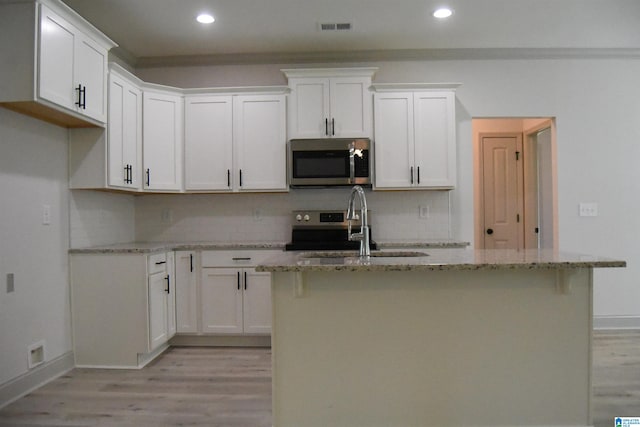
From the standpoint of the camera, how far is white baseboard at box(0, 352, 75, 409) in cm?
248

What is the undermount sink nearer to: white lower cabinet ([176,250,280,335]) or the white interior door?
white lower cabinet ([176,250,280,335])

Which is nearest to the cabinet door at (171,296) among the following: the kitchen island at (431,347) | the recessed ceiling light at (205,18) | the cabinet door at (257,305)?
the cabinet door at (257,305)

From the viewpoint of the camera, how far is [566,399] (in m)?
1.96

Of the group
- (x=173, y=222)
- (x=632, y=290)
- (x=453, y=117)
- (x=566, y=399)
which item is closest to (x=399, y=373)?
(x=566, y=399)

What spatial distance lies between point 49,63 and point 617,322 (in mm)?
5154

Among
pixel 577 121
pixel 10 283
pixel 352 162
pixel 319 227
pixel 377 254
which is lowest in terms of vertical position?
pixel 10 283

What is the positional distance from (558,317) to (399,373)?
82cm

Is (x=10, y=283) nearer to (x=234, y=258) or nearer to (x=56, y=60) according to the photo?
(x=56, y=60)

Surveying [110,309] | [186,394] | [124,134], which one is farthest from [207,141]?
[186,394]

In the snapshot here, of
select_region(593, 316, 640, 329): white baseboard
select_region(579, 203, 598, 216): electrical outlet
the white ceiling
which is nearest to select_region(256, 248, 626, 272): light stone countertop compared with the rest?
the white ceiling

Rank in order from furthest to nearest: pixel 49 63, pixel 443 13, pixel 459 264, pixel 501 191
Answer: pixel 501 191 → pixel 443 13 → pixel 49 63 → pixel 459 264

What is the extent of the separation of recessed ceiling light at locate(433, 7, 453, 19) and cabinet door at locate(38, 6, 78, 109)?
264 cm

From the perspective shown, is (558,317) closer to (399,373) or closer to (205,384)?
(399,373)

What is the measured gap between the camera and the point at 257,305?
138 inches
